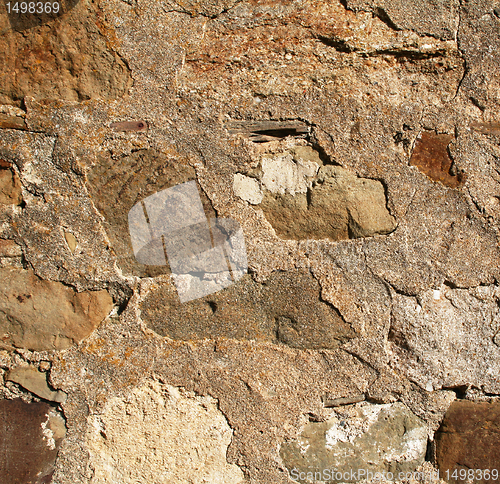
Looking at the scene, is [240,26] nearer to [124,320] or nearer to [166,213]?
[166,213]

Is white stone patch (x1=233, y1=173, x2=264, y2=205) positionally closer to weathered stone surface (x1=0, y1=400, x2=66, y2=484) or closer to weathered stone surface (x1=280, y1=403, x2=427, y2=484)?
weathered stone surface (x1=280, y1=403, x2=427, y2=484)

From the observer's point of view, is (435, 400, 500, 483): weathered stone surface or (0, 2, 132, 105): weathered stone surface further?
(435, 400, 500, 483): weathered stone surface

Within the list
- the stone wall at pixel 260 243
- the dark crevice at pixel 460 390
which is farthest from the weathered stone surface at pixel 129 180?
the dark crevice at pixel 460 390

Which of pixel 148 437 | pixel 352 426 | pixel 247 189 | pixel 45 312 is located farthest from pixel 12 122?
pixel 352 426

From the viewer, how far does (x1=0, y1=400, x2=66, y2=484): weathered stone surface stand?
1009mm

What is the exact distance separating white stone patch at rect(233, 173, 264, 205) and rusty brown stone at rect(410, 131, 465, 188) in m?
0.44

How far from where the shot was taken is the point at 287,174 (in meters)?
1.00

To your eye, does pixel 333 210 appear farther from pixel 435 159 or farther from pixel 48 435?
pixel 48 435

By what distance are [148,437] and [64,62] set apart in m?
1.04

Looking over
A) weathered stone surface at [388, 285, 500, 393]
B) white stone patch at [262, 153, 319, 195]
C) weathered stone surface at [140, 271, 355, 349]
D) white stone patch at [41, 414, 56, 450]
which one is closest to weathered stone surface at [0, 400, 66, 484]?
white stone patch at [41, 414, 56, 450]

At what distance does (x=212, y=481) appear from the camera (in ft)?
3.39

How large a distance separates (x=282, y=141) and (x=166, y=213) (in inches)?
14.8

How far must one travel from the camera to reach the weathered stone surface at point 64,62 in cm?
95

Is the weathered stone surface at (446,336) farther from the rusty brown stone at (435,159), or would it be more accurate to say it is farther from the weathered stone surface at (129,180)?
the weathered stone surface at (129,180)
